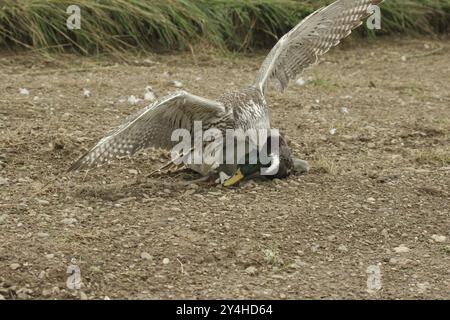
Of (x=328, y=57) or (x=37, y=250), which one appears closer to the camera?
(x=37, y=250)

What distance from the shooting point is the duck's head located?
5273mm

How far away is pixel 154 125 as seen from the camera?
517 centimetres

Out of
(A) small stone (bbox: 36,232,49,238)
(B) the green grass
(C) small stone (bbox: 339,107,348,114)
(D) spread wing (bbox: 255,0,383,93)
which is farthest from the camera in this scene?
(B) the green grass

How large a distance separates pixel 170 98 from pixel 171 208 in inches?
23.6

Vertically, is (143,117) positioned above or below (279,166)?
above

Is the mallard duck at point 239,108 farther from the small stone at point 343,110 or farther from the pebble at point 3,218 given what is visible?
the small stone at point 343,110

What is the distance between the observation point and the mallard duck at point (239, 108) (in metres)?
4.92

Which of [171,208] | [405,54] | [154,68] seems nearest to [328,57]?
[405,54]

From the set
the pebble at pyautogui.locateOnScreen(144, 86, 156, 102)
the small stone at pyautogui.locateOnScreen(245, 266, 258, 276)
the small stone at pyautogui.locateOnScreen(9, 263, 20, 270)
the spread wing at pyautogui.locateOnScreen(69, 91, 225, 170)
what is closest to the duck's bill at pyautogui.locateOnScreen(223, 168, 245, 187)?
the spread wing at pyautogui.locateOnScreen(69, 91, 225, 170)

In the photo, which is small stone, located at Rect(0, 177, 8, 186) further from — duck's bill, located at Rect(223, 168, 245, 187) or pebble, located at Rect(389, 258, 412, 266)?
pebble, located at Rect(389, 258, 412, 266)

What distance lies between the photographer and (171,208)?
192 inches

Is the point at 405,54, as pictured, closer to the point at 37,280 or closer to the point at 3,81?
the point at 3,81

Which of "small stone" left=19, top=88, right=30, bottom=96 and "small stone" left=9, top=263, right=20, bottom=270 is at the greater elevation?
"small stone" left=9, top=263, right=20, bottom=270

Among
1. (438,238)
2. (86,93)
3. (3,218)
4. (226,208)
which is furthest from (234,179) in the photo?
(86,93)
